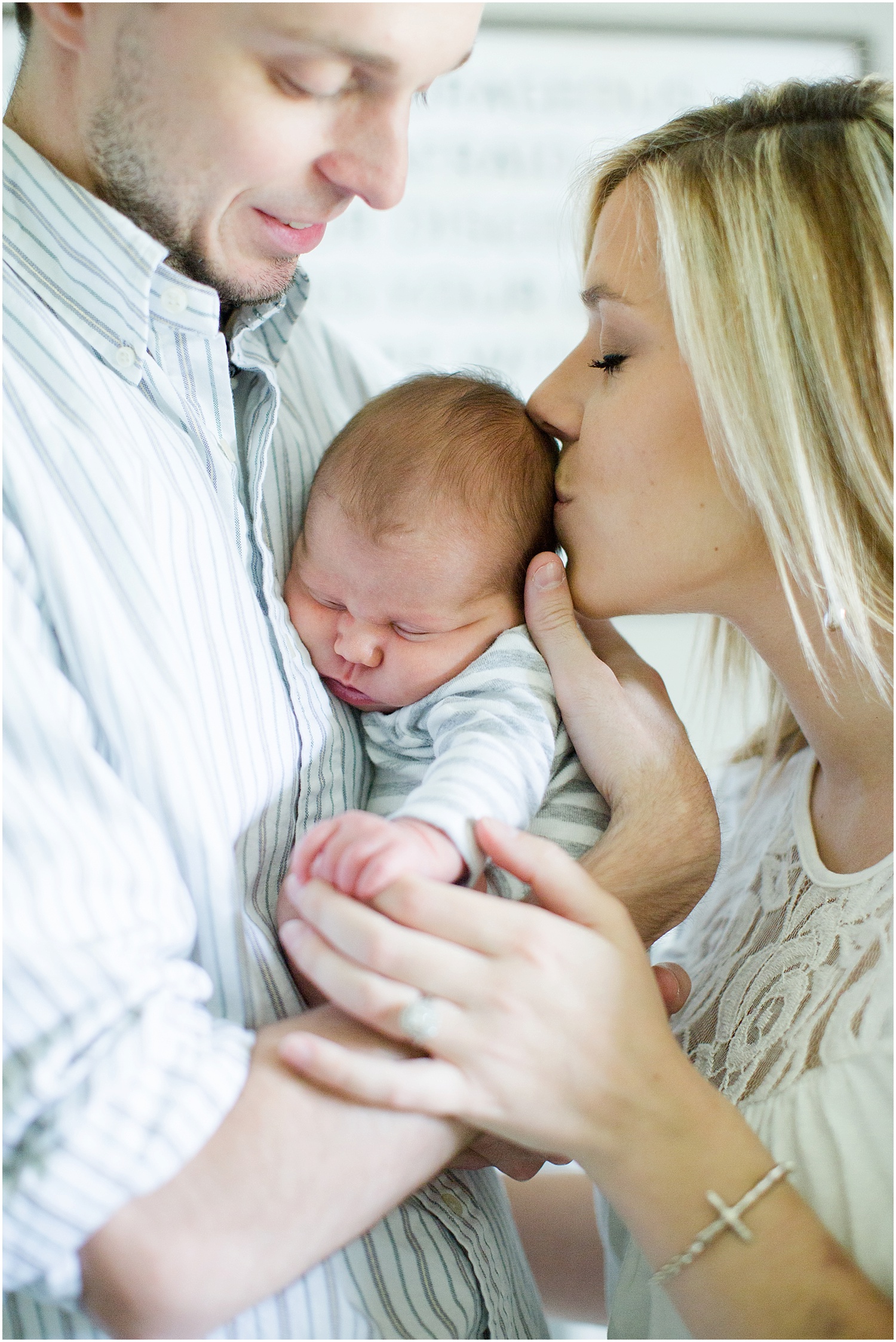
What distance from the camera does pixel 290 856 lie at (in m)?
1.05

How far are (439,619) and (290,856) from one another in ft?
1.17

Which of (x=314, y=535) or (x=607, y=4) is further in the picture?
(x=607, y=4)

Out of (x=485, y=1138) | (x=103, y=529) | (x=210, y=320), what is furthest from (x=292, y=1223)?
(x=210, y=320)

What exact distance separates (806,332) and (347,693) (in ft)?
2.24

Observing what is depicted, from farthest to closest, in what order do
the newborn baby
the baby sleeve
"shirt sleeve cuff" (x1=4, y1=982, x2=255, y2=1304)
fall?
the newborn baby → the baby sleeve → "shirt sleeve cuff" (x1=4, y1=982, x2=255, y2=1304)

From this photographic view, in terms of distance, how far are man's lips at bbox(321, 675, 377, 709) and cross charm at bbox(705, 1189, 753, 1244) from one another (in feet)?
2.16

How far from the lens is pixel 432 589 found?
1216 millimetres

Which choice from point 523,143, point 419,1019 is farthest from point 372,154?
point 523,143

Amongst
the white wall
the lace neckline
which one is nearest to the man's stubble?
the lace neckline

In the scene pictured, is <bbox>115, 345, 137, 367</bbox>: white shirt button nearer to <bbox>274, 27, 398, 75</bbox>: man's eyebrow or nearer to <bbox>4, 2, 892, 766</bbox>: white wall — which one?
<bbox>274, 27, 398, 75</bbox>: man's eyebrow

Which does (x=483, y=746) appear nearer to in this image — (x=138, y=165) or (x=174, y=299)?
(x=174, y=299)

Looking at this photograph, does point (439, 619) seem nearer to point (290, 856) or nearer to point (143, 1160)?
point (290, 856)

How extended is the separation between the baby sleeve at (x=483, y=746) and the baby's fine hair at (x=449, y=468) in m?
0.15

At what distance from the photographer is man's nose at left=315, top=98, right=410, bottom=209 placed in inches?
41.8
